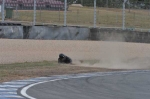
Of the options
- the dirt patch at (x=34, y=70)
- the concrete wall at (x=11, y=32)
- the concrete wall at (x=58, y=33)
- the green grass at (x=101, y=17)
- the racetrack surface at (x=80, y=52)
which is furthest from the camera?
the green grass at (x=101, y=17)

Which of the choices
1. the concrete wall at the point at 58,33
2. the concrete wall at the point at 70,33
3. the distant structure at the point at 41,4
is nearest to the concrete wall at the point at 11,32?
the concrete wall at the point at 70,33

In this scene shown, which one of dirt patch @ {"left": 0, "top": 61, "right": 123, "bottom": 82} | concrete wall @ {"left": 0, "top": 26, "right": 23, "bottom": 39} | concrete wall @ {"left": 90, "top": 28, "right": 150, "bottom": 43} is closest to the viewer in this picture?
dirt patch @ {"left": 0, "top": 61, "right": 123, "bottom": 82}

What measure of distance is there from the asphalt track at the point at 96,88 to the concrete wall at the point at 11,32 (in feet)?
37.3

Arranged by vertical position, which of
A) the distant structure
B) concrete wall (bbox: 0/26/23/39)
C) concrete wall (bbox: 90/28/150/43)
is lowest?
concrete wall (bbox: 90/28/150/43)

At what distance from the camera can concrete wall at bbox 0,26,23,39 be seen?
27547 mm

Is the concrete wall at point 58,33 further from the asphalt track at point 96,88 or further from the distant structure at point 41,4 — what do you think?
the asphalt track at point 96,88

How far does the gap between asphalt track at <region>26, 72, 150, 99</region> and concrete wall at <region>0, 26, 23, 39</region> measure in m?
11.4

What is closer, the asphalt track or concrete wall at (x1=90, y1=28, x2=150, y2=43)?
the asphalt track

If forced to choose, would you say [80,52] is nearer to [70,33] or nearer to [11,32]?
[70,33]

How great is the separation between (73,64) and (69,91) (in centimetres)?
961

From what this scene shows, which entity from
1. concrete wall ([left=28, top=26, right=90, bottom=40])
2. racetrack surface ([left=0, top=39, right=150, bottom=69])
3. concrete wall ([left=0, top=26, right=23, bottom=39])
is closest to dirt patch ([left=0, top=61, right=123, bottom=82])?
racetrack surface ([left=0, top=39, right=150, bottom=69])

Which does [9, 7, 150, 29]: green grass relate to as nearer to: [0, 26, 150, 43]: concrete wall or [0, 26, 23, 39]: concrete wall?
[0, 26, 150, 43]: concrete wall

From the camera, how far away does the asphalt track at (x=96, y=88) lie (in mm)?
11977

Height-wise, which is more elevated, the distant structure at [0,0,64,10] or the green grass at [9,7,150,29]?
the distant structure at [0,0,64,10]
